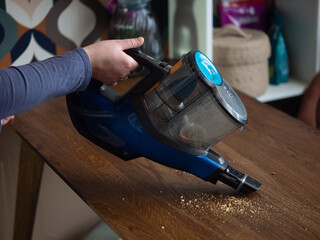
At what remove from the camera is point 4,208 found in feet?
6.03

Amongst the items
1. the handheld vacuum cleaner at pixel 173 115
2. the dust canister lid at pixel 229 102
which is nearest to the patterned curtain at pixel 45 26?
the handheld vacuum cleaner at pixel 173 115

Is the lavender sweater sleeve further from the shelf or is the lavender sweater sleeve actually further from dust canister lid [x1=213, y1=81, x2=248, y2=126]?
the shelf

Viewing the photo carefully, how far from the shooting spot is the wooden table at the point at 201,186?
91cm

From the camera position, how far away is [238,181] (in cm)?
100

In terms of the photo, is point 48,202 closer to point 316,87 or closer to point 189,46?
point 189,46

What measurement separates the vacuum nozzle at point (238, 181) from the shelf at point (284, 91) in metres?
0.98

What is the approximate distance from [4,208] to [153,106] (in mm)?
1128

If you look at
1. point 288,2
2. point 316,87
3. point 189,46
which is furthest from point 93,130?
point 288,2

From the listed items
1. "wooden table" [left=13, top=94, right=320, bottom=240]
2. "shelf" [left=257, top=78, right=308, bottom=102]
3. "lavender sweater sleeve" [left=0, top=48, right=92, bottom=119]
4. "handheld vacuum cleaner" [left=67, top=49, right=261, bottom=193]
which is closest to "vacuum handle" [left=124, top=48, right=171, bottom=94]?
"handheld vacuum cleaner" [left=67, top=49, right=261, bottom=193]

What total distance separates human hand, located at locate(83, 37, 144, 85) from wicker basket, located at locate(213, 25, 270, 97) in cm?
85

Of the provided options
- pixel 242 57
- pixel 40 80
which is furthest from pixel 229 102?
pixel 242 57

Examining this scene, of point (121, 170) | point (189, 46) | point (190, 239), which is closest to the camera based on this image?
point (190, 239)

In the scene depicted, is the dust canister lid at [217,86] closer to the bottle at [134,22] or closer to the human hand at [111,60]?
the human hand at [111,60]

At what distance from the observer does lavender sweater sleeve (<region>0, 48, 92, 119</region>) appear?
2.78 ft
